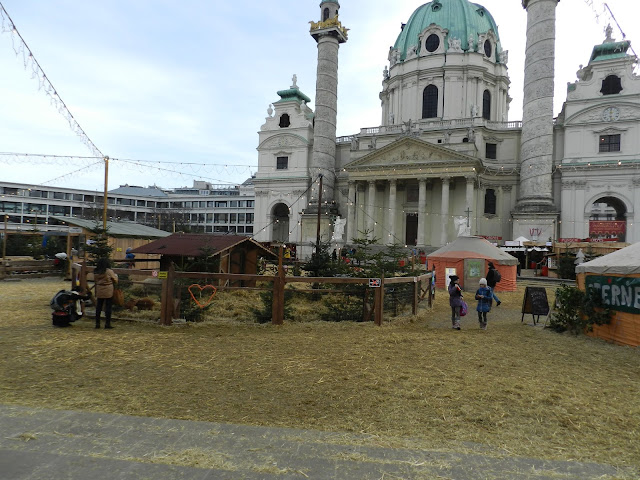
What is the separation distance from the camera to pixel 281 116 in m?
54.1

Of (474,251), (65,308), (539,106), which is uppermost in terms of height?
A: (539,106)

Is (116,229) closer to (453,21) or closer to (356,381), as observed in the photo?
(356,381)

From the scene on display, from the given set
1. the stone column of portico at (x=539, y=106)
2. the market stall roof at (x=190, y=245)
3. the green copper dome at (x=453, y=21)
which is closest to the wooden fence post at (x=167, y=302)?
the market stall roof at (x=190, y=245)

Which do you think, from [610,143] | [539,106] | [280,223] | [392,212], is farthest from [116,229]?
[610,143]

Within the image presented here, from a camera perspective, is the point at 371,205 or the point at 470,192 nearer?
the point at 470,192

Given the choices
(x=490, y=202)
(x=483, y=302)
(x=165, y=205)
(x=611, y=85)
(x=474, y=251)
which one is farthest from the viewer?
(x=165, y=205)

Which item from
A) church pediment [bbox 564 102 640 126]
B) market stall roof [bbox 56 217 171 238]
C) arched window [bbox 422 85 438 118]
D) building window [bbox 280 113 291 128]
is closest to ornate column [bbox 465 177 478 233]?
church pediment [bbox 564 102 640 126]

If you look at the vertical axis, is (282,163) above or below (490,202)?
above

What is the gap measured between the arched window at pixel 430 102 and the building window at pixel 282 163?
714 inches

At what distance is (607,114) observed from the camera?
39094 millimetres

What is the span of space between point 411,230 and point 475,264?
26.3 meters

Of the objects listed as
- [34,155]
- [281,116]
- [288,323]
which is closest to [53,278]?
[34,155]

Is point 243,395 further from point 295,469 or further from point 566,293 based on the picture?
point 566,293

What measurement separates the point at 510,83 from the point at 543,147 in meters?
20.6
